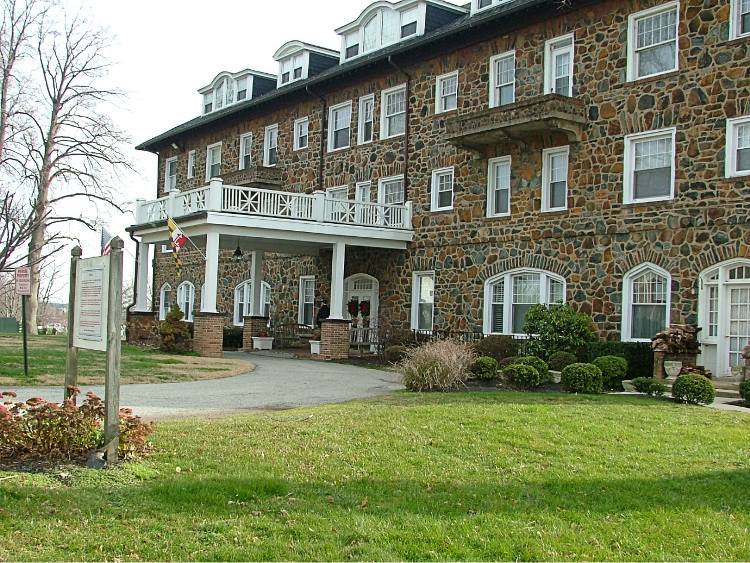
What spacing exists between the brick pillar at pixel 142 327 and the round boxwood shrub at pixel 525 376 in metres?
16.4

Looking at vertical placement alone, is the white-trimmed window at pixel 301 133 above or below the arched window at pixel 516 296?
above

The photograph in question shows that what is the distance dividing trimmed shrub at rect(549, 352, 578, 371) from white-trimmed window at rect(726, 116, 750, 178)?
5.18 m

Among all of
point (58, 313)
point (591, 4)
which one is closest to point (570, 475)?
point (591, 4)

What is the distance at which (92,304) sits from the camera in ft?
28.8

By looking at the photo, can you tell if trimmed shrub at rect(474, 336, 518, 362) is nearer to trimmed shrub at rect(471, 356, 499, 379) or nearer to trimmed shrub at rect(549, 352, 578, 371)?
trimmed shrub at rect(549, 352, 578, 371)

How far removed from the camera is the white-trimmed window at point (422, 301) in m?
26.2

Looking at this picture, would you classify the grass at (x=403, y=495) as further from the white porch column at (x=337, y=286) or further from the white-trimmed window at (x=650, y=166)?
the white porch column at (x=337, y=286)

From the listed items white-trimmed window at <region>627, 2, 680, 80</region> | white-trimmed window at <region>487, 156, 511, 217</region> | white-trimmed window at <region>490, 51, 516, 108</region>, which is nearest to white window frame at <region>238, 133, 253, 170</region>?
white-trimmed window at <region>490, 51, 516, 108</region>

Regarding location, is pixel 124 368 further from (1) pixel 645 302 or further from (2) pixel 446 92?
(2) pixel 446 92

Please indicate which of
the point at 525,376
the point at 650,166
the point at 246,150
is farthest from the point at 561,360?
the point at 246,150

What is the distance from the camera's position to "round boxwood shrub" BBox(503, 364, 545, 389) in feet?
52.1

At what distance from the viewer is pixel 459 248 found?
25.0 m

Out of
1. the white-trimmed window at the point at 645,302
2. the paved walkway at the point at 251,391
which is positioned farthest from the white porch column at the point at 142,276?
the white-trimmed window at the point at 645,302

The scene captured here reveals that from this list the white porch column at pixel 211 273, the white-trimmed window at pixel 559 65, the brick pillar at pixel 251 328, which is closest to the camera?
the white-trimmed window at pixel 559 65
